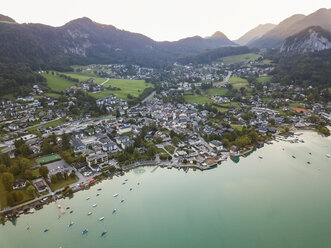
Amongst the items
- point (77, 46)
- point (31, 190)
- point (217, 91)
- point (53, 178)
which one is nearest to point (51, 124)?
point (53, 178)

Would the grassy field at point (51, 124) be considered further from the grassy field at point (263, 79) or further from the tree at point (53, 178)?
the grassy field at point (263, 79)

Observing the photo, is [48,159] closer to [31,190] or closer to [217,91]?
[31,190]

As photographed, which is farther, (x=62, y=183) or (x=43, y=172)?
(x=62, y=183)

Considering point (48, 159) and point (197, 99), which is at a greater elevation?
point (48, 159)

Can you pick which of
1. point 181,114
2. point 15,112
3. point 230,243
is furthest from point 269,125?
point 15,112

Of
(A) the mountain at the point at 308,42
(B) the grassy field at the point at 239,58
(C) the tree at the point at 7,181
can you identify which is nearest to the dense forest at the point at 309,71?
(A) the mountain at the point at 308,42
